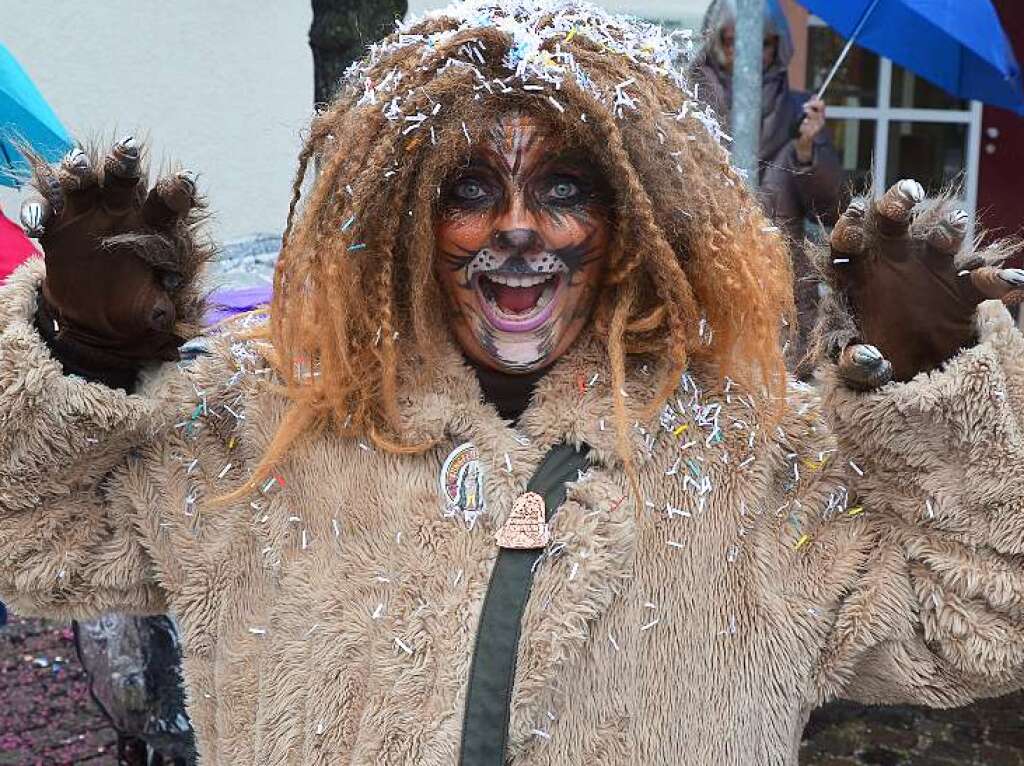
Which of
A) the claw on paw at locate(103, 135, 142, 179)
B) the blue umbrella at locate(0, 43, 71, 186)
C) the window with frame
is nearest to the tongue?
the claw on paw at locate(103, 135, 142, 179)

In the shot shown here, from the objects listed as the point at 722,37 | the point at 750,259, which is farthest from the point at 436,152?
the point at 722,37

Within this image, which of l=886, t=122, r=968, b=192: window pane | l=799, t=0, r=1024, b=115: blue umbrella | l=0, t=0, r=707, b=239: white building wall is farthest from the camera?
l=886, t=122, r=968, b=192: window pane

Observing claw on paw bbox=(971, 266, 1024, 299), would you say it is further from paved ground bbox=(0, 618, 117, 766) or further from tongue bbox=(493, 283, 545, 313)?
paved ground bbox=(0, 618, 117, 766)

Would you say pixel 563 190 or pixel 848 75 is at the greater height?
pixel 563 190

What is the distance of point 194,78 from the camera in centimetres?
583

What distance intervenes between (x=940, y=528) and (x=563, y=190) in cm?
72

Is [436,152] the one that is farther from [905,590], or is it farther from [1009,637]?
[1009,637]

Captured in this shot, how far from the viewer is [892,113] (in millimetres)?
7434

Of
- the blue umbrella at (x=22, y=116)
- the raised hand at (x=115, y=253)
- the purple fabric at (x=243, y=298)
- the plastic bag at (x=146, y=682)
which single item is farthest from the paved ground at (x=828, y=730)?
the raised hand at (x=115, y=253)

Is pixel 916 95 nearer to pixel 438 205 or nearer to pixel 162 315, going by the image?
pixel 438 205

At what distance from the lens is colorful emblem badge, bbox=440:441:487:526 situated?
1.77m

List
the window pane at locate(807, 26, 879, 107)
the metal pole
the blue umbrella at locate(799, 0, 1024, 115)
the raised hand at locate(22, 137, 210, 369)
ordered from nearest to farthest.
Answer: the raised hand at locate(22, 137, 210, 369) → the metal pole → the blue umbrella at locate(799, 0, 1024, 115) → the window pane at locate(807, 26, 879, 107)

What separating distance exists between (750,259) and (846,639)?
0.57 metres

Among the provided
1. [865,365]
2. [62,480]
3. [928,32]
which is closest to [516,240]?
[865,365]
